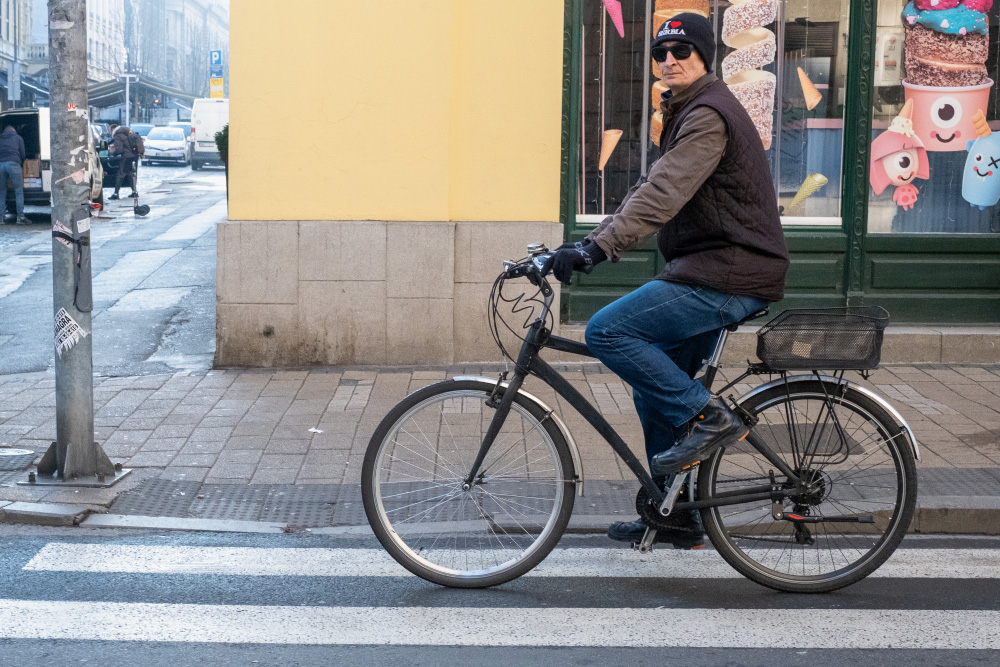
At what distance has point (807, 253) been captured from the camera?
8.82m

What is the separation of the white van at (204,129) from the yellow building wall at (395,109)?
31.3 m

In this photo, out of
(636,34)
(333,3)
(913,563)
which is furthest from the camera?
(636,34)

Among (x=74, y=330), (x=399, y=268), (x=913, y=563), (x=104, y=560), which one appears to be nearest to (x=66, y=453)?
(x=74, y=330)

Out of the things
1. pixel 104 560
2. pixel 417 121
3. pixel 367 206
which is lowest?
pixel 104 560

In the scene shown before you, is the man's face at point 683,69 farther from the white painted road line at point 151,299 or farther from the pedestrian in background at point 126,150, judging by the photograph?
the pedestrian in background at point 126,150

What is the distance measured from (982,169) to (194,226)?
12642 mm

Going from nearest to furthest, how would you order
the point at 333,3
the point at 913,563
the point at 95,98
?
1. the point at 913,563
2. the point at 333,3
3. the point at 95,98

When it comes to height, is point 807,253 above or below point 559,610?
above

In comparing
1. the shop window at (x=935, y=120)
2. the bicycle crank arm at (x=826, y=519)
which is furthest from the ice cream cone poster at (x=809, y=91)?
the bicycle crank arm at (x=826, y=519)

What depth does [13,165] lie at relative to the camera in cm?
1950

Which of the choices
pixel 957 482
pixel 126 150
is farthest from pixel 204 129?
pixel 957 482

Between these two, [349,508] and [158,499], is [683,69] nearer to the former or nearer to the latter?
[349,508]

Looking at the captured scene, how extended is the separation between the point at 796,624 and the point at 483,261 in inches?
192

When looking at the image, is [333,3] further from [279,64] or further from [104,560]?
[104,560]
